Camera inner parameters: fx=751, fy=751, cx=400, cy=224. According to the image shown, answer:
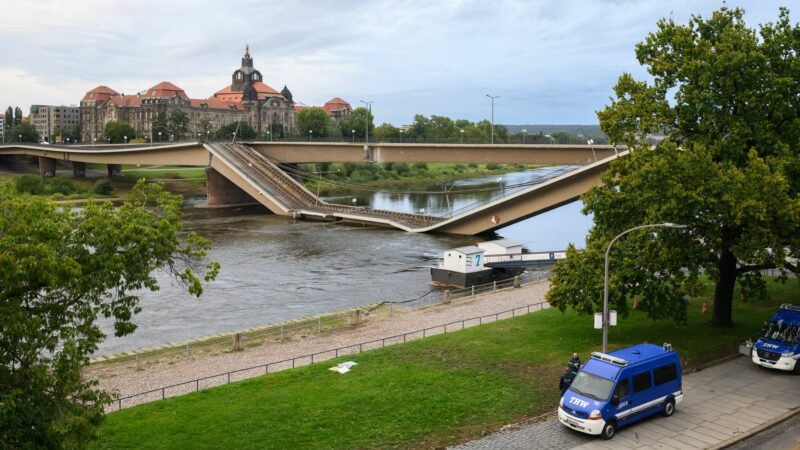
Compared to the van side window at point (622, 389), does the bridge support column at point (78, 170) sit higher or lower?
higher

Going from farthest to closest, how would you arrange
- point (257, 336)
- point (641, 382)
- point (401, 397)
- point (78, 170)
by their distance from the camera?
1. point (78, 170)
2. point (257, 336)
3. point (401, 397)
4. point (641, 382)

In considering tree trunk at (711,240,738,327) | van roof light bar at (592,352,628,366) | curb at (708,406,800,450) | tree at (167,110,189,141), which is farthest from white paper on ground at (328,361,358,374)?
tree at (167,110,189,141)

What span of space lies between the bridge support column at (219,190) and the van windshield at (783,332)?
82511 mm

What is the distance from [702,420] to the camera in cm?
2080

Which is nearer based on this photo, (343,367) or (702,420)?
(702,420)

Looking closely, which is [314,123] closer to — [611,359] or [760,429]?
[611,359]

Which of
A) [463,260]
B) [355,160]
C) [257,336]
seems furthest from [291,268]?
[355,160]

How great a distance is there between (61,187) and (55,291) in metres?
104

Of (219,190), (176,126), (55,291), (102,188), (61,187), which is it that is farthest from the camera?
(176,126)

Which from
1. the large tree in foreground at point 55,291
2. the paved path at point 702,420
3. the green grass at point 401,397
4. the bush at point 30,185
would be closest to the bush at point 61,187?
the bush at point 30,185

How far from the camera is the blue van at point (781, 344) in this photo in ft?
81.5

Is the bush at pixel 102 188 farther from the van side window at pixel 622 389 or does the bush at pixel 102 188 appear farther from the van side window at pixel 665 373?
the van side window at pixel 622 389

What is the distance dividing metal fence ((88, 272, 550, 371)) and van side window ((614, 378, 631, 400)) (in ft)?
55.9

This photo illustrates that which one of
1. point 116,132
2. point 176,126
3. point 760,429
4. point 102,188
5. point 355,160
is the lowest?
point 760,429
